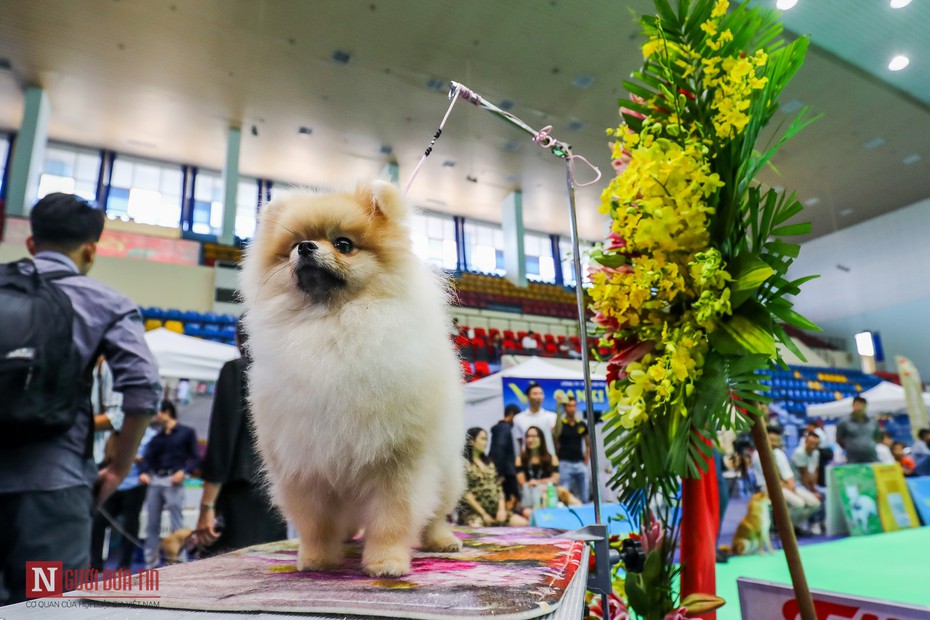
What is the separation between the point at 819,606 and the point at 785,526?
11.3 inches

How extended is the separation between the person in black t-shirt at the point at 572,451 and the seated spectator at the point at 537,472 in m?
0.08

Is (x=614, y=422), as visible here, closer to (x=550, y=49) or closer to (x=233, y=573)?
(x=233, y=573)

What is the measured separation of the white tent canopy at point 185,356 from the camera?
14.0 ft

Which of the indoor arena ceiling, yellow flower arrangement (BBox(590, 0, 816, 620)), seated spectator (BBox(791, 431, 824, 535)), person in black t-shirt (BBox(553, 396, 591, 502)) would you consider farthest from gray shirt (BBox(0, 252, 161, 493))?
seated spectator (BBox(791, 431, 824, 535))

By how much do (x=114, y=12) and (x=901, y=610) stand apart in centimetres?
986

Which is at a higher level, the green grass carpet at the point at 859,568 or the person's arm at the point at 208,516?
the person's arm at the point at 208,516

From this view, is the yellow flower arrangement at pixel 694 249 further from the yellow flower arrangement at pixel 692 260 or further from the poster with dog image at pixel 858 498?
the poster with dog image at pixel 858 498

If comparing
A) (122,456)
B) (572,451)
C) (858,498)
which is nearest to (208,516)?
(122,456)

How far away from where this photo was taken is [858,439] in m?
6.69

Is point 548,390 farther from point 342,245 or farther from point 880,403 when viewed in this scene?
point 880,403

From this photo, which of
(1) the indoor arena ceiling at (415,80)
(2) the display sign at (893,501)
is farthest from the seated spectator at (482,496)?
(2) the display sign at (893,501)

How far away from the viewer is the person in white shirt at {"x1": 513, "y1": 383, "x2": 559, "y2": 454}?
13.7 feet

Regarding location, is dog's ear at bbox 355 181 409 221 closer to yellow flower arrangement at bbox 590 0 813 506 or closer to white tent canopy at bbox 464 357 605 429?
yellow flower arrangement at bbox 590 0 813 506

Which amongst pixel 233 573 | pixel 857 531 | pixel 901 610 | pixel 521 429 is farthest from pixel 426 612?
pixel 857 531
